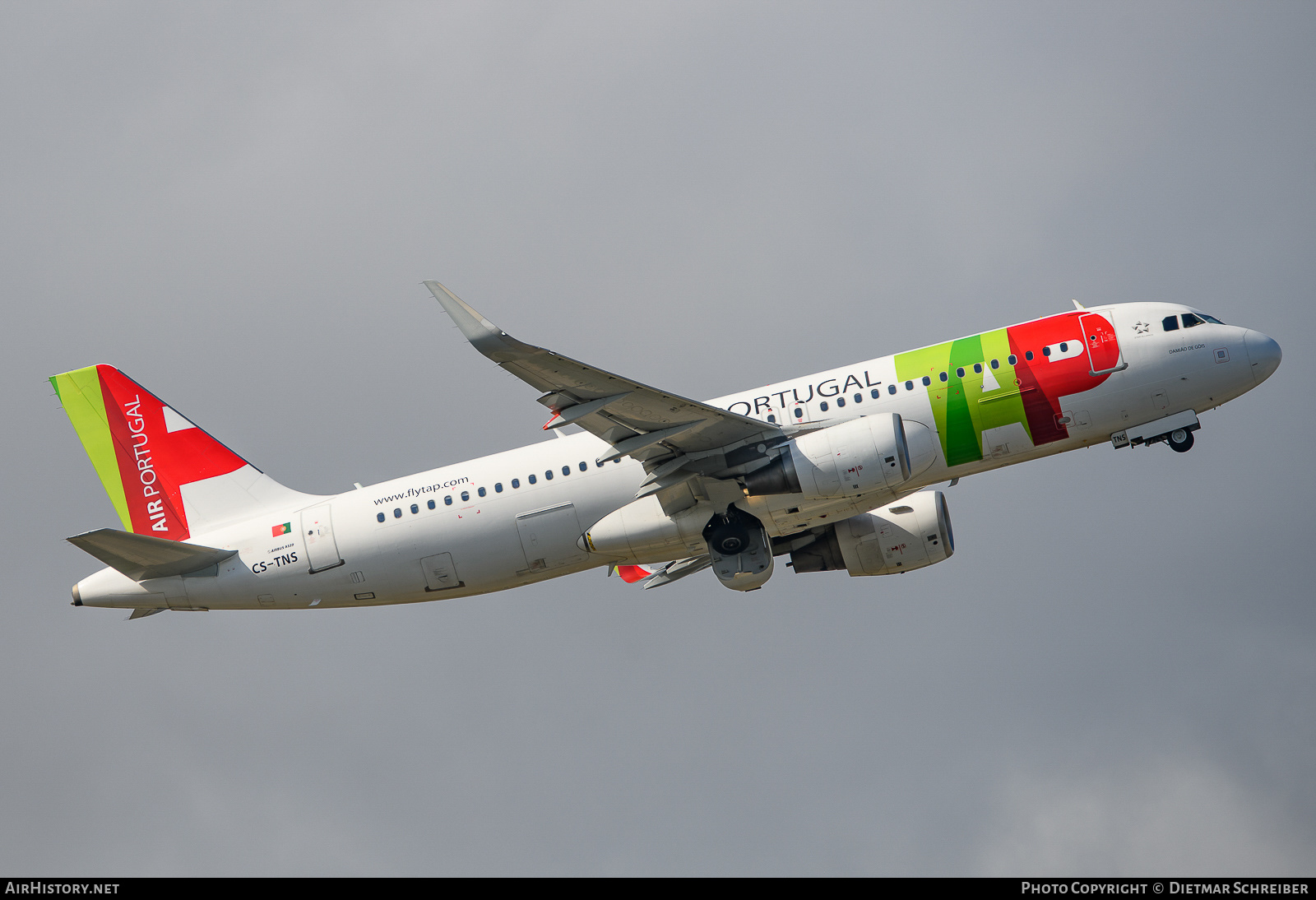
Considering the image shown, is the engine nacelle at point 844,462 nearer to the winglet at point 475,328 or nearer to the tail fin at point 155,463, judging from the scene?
the winglet at point 475,328

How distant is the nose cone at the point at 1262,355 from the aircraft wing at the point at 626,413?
12809 mm

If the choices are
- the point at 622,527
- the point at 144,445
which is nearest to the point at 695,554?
the point at 622,527

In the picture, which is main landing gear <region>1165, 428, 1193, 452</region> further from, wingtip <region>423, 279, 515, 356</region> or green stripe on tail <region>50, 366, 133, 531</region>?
green stripe on tail <region>50, 366, 133, 531</region>

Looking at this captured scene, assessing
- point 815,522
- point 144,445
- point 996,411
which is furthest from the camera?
point 144,445

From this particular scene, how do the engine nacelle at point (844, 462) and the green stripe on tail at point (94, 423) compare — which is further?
the green stripe on tail at point (94, 423)

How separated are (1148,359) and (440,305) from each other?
61.2 feet

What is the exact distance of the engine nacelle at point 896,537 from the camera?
3766 centimetres

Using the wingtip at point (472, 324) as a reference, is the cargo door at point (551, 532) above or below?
below


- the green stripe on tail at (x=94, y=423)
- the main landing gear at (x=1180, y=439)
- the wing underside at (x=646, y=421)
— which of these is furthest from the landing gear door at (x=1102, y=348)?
the green stripe on tail at (x=94, y=423)

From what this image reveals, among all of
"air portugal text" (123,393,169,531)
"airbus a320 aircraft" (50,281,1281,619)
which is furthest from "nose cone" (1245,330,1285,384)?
"air portugal text" (123,393,169,531)

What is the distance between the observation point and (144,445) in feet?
128

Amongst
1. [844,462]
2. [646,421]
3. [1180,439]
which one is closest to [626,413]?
[646,421]

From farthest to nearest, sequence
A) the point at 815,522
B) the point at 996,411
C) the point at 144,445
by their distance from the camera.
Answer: the point at 144,445, the point at 815,522, the point at 996,411

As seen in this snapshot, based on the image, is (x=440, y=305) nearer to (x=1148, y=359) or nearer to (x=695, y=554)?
(x=695, y=554)
